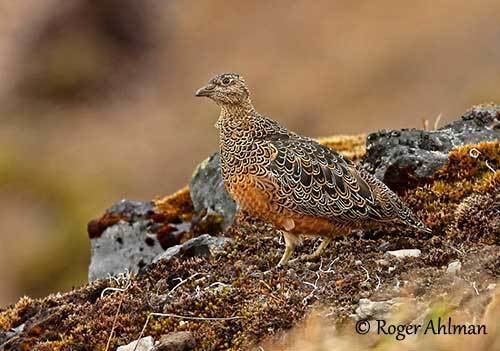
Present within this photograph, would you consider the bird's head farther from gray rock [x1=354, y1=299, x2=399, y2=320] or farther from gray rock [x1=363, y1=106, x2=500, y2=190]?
gray rock [x1=354, y1=299, x2=399, y2=320]

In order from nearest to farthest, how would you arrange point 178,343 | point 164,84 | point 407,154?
point 178,343
point 407,154
point 164,84

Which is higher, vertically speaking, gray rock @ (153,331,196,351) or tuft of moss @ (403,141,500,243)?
tuft of moss @ (403,141,500,243)

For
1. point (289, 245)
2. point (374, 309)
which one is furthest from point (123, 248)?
point (374, 309)

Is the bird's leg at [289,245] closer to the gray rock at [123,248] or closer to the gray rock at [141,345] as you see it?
the gray rock at [141,345]

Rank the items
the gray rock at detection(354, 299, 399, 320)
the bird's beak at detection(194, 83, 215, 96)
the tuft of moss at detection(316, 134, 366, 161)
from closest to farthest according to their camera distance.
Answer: the gray rock at detection(354, 299, 399, 320), the bird's beak at detection(194, 83, 215, 96), the tuft of moss at detection(316, 134, 366, 161)

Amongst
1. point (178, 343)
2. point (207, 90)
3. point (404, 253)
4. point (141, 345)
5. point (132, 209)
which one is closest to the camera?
point (178, 343)

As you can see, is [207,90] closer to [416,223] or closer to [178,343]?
[416,223]

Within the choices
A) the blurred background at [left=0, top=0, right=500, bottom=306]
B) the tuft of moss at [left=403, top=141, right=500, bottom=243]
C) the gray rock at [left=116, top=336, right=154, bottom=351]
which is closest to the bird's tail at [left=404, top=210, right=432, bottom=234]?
the tuft of moss at [left=403, top=141, right=500, bottom=243]

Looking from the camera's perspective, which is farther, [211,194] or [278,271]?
[211,194]
